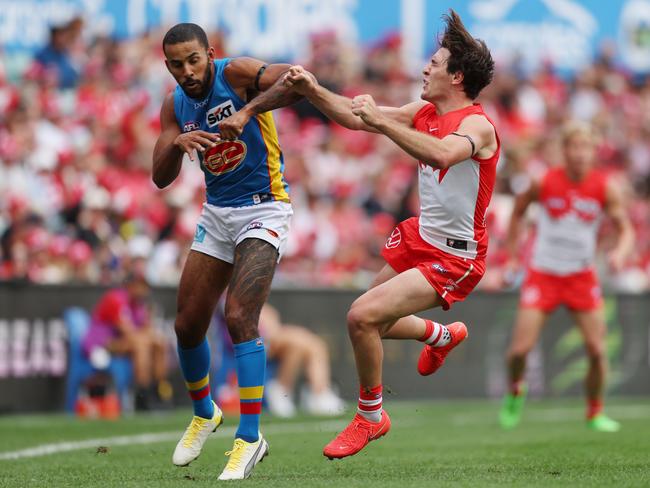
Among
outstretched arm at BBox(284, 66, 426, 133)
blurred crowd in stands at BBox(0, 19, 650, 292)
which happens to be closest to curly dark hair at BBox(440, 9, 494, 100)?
outstretched arm at BBox(284, 66, 426, 133)

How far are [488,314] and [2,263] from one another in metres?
6.29

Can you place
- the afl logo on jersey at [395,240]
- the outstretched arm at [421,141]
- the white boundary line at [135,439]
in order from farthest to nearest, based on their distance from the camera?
the white boundary line at [135,439] < the afl logo on jersey at [395,240] < the outstretched arm at [421,141]

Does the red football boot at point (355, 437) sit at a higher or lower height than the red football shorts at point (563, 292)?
lower

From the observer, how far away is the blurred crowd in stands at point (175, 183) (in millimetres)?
14789

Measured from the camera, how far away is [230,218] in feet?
25.4

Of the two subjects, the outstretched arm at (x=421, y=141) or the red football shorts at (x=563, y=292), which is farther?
the red football shorts at (x=563, y=292)

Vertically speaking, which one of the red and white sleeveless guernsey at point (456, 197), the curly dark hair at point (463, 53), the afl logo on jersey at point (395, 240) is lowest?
the afl logo on jersey at point (395, 240)

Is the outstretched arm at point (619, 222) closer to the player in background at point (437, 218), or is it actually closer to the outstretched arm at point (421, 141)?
the player in background at point (437, 218)

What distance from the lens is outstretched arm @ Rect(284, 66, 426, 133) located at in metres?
7.27

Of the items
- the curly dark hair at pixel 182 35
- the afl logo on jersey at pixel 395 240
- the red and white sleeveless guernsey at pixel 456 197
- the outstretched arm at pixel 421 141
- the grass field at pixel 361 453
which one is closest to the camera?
the outstretched arm at pixel 421 141

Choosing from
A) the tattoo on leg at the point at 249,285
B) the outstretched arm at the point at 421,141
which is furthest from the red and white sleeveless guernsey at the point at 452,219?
the tattoo on leg at the point at 249,285

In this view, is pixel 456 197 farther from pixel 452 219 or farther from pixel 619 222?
pixel 619 222

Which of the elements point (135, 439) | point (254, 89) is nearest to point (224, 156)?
point (254, 89)

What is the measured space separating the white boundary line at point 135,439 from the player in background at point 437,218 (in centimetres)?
303
